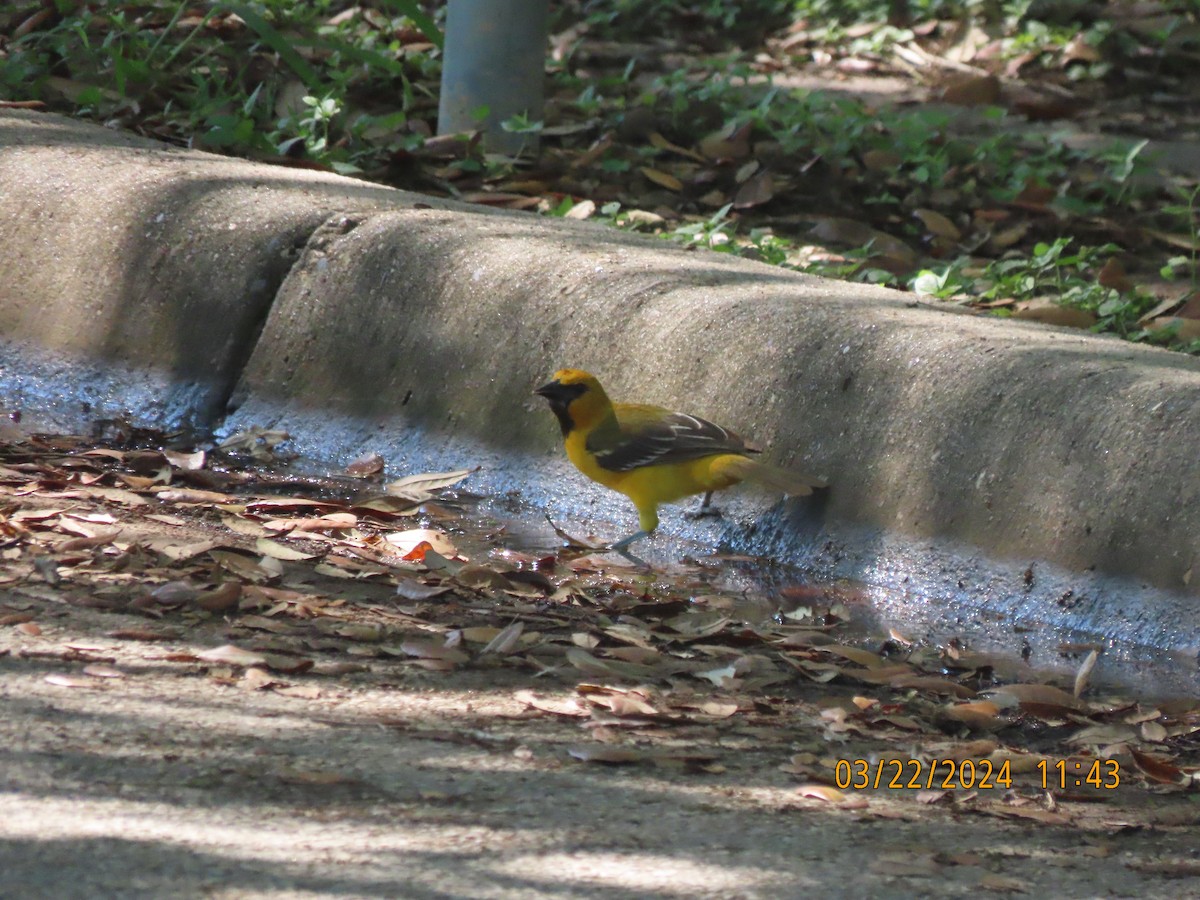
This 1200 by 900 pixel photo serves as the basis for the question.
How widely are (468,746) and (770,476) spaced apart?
1701 mm

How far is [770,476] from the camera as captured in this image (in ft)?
14.0

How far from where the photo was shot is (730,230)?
6668 millimetres

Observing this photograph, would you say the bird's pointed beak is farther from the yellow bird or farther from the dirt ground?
the dirt ground

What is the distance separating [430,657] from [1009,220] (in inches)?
177

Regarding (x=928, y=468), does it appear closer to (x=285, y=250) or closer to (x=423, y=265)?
(x=423, y=265)

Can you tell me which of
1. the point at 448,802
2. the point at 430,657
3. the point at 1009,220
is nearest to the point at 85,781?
the point at 448,802

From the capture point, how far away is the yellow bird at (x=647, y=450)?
14.1 ft

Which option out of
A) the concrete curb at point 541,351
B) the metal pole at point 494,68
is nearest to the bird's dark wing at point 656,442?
the concrete curb at point 541,351

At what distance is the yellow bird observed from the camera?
4.29 meters

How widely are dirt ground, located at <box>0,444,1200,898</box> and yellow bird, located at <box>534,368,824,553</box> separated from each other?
0.44 meters
